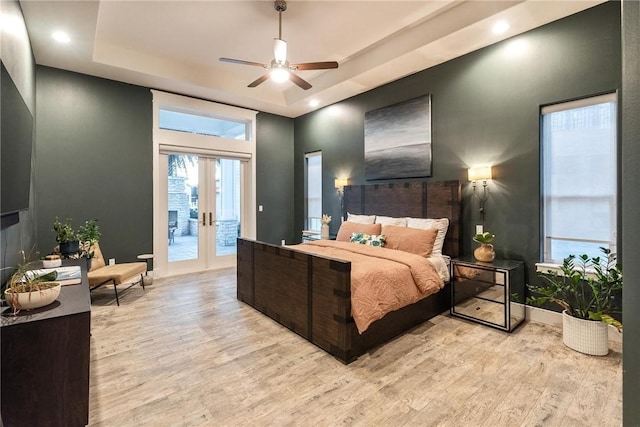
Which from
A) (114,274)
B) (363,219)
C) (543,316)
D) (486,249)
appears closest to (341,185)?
(363,219)

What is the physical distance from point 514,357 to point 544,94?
2698 millimetres

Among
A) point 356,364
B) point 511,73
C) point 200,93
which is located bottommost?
point 356,364

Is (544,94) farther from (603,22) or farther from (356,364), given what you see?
(356,364)

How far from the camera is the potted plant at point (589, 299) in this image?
252cm

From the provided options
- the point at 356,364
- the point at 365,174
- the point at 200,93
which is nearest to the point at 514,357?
the point at 356,364

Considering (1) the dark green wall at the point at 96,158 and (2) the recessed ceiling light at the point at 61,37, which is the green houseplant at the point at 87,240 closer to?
(1) the dark green wall at the point at 96,158

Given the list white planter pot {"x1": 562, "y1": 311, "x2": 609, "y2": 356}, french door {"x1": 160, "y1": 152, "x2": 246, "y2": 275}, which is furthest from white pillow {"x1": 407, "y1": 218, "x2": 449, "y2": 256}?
french door {"x1": 160, "y1": 152, "x2": 246, "y2": 275}

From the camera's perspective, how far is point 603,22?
284 centimetres

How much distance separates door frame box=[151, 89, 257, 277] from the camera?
16.5 ft

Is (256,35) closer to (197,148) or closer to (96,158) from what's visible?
(197,148)

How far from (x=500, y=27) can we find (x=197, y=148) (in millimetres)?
4772

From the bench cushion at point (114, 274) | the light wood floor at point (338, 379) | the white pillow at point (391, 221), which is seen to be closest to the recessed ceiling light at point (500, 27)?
the white pillow at point (391, 221)

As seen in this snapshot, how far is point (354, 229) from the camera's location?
14.4ft

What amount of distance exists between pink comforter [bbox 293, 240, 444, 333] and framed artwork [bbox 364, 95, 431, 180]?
1.61 metres
